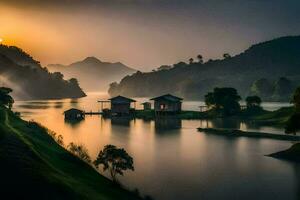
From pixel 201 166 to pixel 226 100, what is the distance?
68.9 metres

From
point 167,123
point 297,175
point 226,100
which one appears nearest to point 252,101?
point 226,100

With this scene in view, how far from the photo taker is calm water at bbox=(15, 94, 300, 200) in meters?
36.5

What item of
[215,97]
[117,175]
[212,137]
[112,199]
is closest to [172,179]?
[117,175]

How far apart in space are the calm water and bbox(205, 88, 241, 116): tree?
113 feet

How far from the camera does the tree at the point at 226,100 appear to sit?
114250 millimetres

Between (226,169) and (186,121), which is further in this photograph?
(186,121)

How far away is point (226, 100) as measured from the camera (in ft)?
376

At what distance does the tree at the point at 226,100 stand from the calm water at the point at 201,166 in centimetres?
3457

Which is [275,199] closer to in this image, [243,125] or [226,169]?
[226,169]

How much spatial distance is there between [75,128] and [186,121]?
32395 mm

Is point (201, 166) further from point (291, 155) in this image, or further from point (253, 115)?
point (253, 115)

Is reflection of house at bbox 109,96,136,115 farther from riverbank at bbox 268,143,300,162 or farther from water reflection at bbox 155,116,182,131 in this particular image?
riverbank at bbox 268,143,300,162

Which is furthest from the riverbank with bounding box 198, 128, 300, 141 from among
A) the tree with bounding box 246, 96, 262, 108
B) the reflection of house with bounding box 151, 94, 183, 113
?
the tree with bounding box 246, 96, 262, 108

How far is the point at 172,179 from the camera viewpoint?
4075 centimetres
